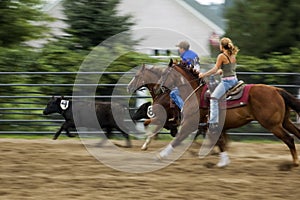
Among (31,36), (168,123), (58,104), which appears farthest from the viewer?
(31,36)

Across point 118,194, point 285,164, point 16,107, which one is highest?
point 118,194

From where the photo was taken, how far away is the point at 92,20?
18750mm

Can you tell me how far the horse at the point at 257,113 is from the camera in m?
9.98

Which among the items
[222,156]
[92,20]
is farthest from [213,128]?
[92,20]

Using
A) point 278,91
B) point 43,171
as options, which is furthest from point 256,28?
point 43,171

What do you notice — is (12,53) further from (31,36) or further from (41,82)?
(31,36)

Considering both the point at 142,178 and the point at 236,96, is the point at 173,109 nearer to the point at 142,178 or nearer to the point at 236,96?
the point at 236,96

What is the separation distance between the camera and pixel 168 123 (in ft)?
39.8

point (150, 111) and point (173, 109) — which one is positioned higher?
point (173, 109)

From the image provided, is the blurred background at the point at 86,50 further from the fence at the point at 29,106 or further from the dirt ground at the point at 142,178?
the dirt ground at the point at 142,178

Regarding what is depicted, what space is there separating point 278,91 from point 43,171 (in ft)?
13.0

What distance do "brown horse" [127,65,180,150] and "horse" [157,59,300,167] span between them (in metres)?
1.18

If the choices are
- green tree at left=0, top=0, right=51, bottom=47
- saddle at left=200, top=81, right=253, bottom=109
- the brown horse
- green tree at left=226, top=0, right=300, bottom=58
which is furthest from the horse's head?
green tree at left=0, top=0, right=51, bottom=47

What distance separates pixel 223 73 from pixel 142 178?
2.29m
